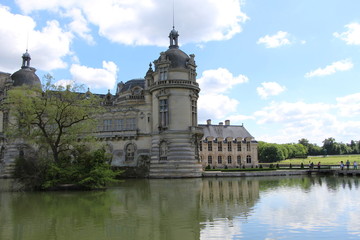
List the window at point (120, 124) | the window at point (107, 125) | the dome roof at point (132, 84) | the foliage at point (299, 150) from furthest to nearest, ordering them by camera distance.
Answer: the foliage at point (299, 150), the dome roof at point (132, 84), the window at point (107, 125), the window at point (120, 124)

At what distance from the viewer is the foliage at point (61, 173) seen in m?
27.8

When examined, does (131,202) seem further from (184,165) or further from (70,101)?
(184,165)

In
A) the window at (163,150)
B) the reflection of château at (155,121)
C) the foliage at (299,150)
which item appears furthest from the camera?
the foliage at (299,150)

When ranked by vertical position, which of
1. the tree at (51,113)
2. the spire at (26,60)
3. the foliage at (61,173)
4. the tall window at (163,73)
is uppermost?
the spire at (26,60)

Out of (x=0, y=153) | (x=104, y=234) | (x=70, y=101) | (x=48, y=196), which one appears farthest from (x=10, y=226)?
(x=0, y=153)

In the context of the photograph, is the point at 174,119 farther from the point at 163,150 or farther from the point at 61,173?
the point at 61,173

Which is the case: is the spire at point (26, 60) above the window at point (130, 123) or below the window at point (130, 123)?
above

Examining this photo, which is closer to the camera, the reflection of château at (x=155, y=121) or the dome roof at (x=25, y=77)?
the reflection of château at (x=155, y=121)

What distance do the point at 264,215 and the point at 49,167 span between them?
768 inches

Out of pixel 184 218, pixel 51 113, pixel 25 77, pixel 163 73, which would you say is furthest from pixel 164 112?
pixel 184 218

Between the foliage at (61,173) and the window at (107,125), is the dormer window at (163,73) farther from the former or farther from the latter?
the foliage at (61,173)

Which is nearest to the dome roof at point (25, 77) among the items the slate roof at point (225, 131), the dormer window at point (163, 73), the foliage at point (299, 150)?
the dormer window at point (163, 73)

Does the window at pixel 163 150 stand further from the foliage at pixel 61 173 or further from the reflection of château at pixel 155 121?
the foliage at pixel 61 173

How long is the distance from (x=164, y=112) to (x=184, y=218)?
93.5ft
